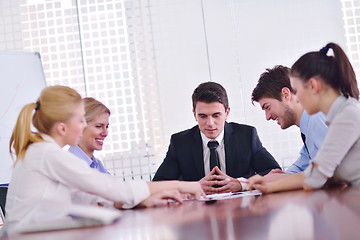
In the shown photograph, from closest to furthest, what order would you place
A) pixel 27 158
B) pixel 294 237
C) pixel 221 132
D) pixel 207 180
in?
pixel 294 237, pixel 27 158, pixel 207 180, pixel 221 132

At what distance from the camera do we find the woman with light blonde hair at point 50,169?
4.82ft

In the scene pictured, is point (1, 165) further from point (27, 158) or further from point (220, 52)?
point (27, 158)

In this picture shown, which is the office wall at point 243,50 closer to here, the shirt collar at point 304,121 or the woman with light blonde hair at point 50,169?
the shirt collar at point 304,121

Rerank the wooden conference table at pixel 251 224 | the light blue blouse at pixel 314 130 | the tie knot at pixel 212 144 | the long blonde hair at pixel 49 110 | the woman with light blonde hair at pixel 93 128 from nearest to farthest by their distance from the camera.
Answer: the wooden conference table at pixel 251 224
the long blonde hair at pixel 49 110
the light blue blouse at pixel 314 130
the woman with light blonde hair at pixel 93 128
the tie knot at pixel 212 144

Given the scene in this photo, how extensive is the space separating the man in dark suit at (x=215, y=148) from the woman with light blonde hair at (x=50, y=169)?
1.32m

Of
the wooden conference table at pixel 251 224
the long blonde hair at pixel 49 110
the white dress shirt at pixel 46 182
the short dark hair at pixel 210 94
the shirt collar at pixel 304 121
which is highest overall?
the short dark hair at pixel 210 94

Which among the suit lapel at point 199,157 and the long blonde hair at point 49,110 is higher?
the long blonde hair at point 49,110

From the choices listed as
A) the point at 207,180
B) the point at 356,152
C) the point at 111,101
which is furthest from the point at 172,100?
the point at 356,152

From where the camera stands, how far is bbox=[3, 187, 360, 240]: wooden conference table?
843 mm

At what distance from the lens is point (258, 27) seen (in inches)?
194

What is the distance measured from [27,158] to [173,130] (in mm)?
3457

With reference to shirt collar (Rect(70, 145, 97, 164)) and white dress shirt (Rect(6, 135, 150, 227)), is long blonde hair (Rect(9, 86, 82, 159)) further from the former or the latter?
shirt collar (Rect(70, 145, 97, 164))

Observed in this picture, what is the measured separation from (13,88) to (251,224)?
3529mm

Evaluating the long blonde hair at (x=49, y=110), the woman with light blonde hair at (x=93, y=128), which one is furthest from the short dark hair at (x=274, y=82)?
the long blonde hair at (x=49, y=110)
